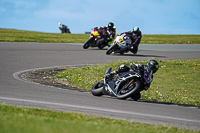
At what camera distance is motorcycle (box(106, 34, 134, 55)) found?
69.8ft

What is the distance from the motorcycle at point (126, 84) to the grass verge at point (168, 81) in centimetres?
163

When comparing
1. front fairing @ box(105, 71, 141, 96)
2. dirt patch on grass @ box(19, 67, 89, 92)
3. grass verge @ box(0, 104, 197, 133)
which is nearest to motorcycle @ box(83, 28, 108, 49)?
→ dirt patch on grass @ box(19, 67, 89, 92)

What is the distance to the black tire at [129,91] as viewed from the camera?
913cm

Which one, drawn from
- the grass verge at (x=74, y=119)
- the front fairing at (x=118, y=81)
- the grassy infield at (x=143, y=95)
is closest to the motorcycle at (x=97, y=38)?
the grassy infield at (x=143, y=95)

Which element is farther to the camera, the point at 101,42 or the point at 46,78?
the point at 101,42

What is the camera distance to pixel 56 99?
8.93 m

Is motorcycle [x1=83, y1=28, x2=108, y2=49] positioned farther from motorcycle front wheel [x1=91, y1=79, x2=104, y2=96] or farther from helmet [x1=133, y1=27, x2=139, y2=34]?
motorcycle front wheel [x1=91, y1=79, x2=104, y2=96]

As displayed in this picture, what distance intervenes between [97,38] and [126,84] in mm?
15384

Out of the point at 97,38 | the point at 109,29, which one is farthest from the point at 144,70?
the point at 97,38

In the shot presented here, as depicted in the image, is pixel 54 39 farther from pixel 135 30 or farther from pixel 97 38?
pixel 135 30

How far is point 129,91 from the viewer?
368 inches

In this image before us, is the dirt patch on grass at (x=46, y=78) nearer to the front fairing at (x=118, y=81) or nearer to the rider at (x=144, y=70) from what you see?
the front fairing at (x=118, y=81)

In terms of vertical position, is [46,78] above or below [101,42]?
below

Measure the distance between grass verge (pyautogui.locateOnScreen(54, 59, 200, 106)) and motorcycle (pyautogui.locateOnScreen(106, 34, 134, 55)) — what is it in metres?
4.46
